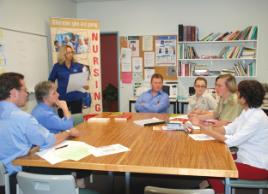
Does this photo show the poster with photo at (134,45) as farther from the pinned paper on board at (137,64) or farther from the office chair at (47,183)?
the office chair at (47,183)

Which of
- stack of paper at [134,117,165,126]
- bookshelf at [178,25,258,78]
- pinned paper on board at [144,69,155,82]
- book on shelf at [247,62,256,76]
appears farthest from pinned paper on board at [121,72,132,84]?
stack of paper at [134,117,165,126]

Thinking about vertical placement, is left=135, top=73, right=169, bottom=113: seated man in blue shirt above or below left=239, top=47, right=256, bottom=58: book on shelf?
below

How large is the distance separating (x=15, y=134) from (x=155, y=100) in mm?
2462

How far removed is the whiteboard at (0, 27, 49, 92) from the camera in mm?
3963

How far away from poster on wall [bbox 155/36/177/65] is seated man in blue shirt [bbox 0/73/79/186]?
411cm

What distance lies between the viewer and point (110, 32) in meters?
6.11

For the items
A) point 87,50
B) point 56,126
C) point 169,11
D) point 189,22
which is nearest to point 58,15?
point 87,50

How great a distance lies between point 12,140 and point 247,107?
1.80 meters

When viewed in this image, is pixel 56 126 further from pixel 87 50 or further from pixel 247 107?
pixel 87 50

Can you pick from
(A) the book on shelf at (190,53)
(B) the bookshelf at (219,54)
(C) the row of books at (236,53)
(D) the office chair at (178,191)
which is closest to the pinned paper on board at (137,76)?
(B) the bookshelf at (219,54)

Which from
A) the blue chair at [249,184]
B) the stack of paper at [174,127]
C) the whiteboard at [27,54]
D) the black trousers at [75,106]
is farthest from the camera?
the black trousers at [75,106]

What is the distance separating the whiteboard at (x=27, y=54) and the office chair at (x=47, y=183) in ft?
8.68

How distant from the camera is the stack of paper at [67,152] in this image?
1.93 m

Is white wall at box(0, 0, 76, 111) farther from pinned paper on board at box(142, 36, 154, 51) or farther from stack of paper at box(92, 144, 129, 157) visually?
stack of paper at box(92, 144, 129, 157)
